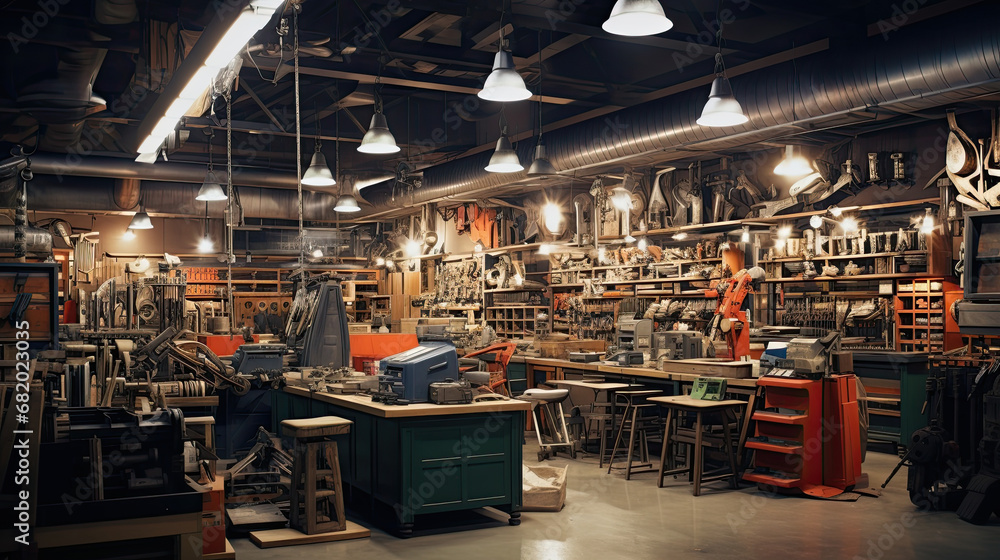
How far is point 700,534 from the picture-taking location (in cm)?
543

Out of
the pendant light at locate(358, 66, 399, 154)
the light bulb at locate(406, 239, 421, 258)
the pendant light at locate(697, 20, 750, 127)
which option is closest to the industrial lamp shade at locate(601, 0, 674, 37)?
the pendant light at locate(697, 20, 750, 127)

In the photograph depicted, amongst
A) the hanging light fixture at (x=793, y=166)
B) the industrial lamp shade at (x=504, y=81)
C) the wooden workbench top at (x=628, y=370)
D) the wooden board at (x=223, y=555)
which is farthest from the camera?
the hanging light fixture at (x=793, y=166)

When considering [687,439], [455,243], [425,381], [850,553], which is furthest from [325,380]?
[455,243]

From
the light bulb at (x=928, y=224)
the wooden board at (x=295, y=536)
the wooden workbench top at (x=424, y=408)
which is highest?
the light bulb at (x=928, y=224)

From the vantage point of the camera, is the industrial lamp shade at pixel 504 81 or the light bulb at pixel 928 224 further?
the light bulb at pixel 928 224

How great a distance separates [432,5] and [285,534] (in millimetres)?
4121

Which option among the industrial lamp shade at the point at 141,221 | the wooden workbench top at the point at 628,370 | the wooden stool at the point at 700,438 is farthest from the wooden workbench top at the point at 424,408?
the industrial lamp shade at the point at 141,221

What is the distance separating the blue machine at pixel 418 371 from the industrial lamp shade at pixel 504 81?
183 centimetres

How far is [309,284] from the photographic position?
8805 millimetres

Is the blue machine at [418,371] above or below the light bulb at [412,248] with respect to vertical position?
below

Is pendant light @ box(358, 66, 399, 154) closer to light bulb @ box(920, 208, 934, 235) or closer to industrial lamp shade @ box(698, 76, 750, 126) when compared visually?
industrial lamp shade @ box(698, 76, 750, 126)

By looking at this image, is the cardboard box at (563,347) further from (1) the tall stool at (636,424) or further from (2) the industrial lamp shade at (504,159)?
(2) the industrial lamp shade at (504,159)

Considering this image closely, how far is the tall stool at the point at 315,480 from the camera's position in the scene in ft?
17.6

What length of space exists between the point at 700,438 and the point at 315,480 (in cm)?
294
